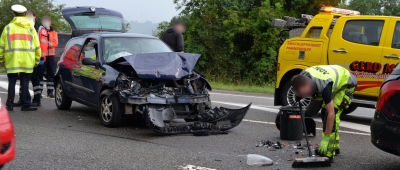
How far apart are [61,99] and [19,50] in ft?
4.22

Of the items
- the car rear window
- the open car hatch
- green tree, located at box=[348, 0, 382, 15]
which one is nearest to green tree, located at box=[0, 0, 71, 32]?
the car rear window

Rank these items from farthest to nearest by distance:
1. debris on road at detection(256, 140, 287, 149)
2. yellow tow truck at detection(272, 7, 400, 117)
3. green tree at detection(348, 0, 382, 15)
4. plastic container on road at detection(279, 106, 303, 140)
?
green tree at detection(348, 0, 382, 15)
yellow tow truck at detection(272, 7, 400, 117)
plastic container on road at detection(279, 106, 303, 140)
debris on road at detection(256, 140, 287, 149)

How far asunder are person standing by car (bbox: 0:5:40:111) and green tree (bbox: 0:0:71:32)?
29.3 meters

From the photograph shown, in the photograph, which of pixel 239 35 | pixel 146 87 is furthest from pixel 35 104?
pixel 239 35

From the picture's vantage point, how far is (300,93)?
4.79 m

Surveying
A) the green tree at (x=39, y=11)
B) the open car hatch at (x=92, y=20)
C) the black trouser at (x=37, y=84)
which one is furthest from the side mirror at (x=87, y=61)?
the green tree at (x=39, y=11)

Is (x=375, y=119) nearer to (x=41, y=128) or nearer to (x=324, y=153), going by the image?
(x=324, y=153)

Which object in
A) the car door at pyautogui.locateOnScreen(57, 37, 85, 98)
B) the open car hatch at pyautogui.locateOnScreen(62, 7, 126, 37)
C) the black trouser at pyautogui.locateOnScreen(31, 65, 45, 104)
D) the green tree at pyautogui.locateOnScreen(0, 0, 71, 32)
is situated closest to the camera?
the car door at pyautogui.locateOnScreen(57, 37, 85, 98)

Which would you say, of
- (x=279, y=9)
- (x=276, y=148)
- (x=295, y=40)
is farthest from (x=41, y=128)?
(x=279, y=9)

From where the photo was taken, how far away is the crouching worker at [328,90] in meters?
4.75

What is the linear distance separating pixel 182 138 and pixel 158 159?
1.25 meters

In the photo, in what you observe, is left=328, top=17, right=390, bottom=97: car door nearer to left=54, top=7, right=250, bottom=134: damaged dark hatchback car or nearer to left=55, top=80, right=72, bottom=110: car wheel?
left=54, top=7, right=250, bottom=134: damaged dark hatchback car

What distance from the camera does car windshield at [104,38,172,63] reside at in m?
7.49

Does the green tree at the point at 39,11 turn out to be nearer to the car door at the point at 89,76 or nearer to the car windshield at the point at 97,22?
the car windshield at the point at 97,22
